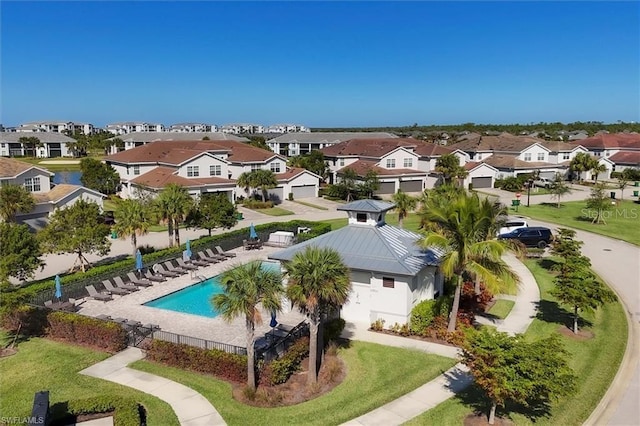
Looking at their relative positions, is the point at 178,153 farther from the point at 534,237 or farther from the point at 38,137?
the point at 38,137

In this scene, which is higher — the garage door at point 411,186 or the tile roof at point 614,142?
the tile roof at point 614,142

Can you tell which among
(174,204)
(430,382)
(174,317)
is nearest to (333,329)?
(430,382)

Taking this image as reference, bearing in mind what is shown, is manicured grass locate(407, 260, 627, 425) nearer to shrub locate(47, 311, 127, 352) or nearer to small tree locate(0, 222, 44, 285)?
shrub locate(47, 311, 127, 352)

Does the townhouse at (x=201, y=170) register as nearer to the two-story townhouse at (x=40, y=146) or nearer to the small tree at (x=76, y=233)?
the small tree at (x=76, y=233)

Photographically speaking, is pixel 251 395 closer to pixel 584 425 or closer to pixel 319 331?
→ pixel 319 331

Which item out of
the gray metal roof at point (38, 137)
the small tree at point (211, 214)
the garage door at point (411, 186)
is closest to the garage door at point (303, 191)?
the garage door at point (411, 186)

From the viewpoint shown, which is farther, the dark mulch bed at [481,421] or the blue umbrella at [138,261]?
the blue umbrella at [138,261]
